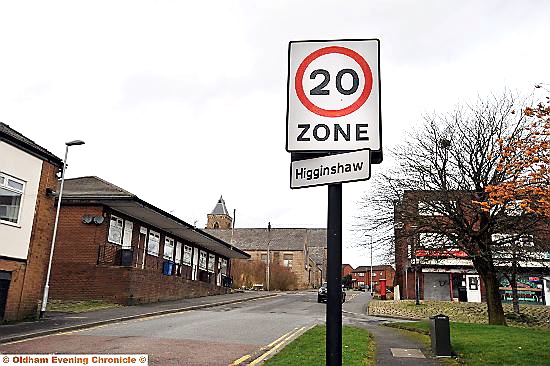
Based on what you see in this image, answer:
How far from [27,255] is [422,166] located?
49.9ft

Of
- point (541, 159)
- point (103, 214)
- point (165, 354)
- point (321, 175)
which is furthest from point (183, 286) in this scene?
point (321, 175)

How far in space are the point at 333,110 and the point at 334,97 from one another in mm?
93

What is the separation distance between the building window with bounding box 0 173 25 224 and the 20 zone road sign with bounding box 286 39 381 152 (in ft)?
49.4

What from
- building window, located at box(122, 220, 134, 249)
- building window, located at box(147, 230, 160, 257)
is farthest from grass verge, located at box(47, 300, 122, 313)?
building window, located at box(147, 230, 160, 257)

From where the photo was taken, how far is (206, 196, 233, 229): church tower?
96250 mm

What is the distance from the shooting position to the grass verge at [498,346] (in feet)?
34.3

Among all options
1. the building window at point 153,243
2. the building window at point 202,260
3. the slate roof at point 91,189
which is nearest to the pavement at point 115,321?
the slate roof at point 91,189

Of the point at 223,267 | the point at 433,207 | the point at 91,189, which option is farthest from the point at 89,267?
the point at 223,267

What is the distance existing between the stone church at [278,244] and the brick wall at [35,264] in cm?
6030

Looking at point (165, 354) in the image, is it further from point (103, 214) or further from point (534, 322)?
point (534, 322)

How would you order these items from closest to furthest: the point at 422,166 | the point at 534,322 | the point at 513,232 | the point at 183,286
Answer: the point at 513,232, the point at 422,166, the point at 534,322, the point at 183,286

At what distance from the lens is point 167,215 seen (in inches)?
1105

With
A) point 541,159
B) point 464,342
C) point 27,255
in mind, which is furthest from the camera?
point 27,255

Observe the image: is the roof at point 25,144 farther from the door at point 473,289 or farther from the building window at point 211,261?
the door at point 473,289
